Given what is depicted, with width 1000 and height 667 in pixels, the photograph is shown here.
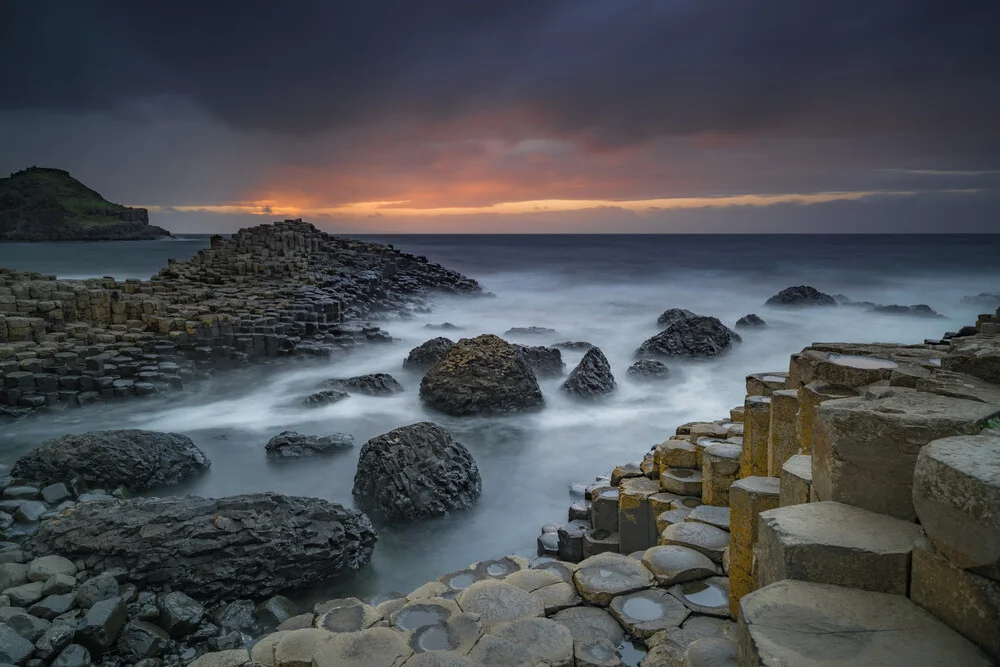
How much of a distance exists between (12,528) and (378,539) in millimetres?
4231

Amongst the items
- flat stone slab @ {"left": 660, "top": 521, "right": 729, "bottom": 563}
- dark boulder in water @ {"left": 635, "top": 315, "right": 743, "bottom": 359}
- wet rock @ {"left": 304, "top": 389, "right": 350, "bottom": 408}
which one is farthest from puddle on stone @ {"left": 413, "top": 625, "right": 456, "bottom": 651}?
dark boulder in water @ {"left": 635, "top": 315, "right": 743, "bottom": 359}

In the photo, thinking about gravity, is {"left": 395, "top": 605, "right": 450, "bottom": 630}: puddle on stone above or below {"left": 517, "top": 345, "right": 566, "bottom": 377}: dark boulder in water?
below

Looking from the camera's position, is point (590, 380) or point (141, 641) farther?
point (590, 380)

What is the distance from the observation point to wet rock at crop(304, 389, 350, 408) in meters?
12.7

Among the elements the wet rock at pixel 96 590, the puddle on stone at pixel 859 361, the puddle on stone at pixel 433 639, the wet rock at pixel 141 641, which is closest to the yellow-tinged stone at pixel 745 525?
the puddle on stone at pixel 859 361

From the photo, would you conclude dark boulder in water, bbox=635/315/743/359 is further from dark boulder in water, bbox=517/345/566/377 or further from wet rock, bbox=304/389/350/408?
wet rock, bbox=304/389/350/408

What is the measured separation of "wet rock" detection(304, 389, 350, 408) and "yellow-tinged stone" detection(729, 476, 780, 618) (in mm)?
10288

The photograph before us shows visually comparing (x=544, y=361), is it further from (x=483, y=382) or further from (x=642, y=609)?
(x=642, y=609)

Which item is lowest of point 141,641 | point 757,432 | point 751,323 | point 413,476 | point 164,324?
point 141,641

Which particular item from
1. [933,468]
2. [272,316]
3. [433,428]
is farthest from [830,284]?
[933,468]

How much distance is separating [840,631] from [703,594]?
7.37ft

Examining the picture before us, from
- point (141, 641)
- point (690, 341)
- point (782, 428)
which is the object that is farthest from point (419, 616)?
point (690, 341)

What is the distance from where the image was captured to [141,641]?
187 inches

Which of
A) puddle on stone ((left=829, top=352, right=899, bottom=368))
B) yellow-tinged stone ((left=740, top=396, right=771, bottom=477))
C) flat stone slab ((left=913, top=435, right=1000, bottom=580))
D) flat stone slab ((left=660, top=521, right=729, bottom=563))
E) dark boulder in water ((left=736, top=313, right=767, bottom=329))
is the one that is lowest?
flat stone slab ((left=660, top=521, right=729, bottom=563))
